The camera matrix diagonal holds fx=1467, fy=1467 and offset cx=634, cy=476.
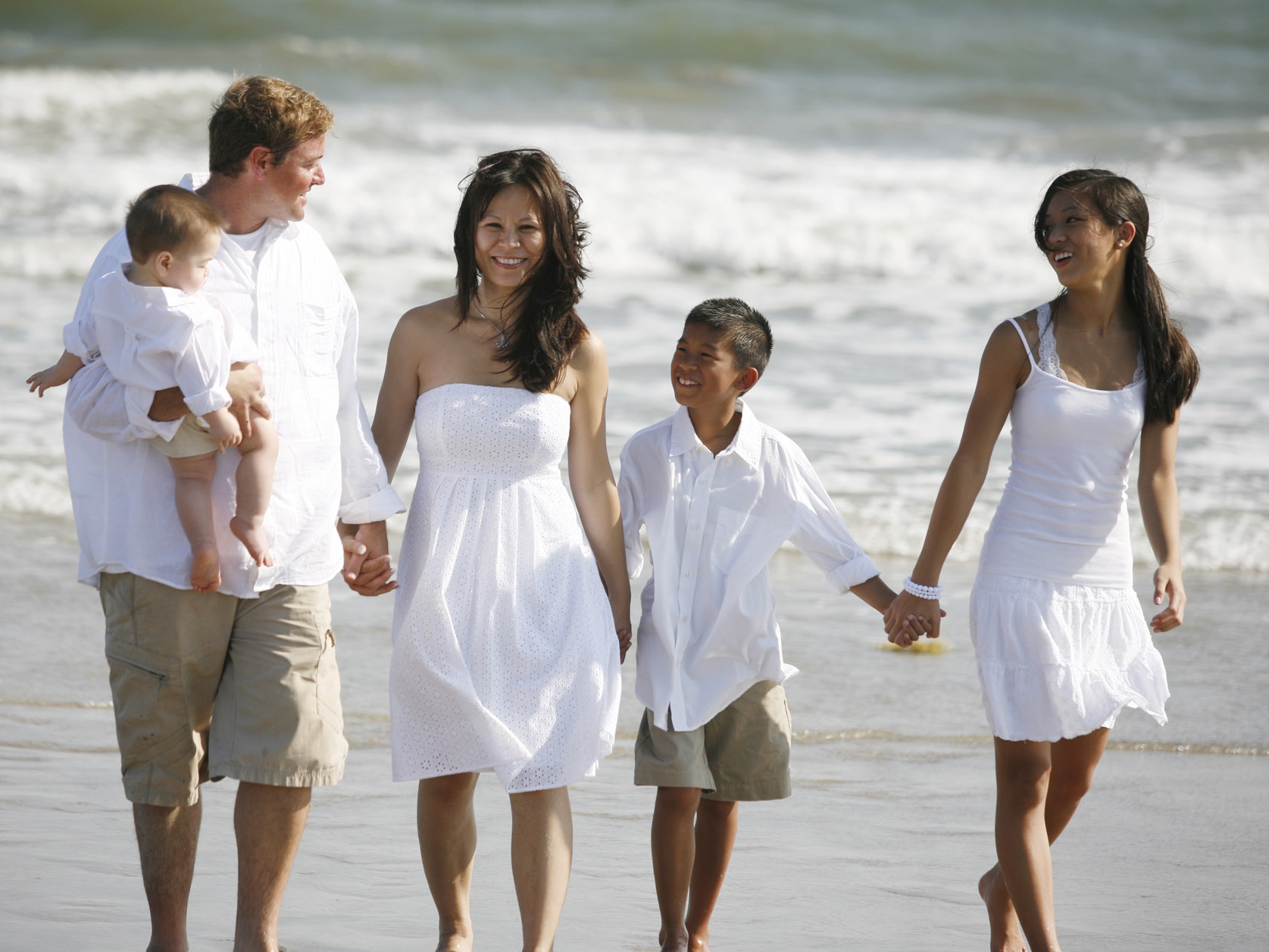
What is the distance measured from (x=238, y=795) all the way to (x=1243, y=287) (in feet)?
37.3

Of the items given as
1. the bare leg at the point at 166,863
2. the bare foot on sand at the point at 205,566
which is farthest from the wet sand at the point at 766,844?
the bare foot on sand at the point at 205,566

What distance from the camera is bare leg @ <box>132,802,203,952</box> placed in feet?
9.53


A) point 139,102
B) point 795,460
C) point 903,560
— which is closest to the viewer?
point 795,460

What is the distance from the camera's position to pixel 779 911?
3.53m

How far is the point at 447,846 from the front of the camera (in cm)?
316

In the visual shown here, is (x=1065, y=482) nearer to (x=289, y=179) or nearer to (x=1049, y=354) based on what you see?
(x=1049, y=354)

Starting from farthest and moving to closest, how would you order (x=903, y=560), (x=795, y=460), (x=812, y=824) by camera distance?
1. (x=903, y=560)
2. (x=812, y=824)
3. (x=795, y=460)

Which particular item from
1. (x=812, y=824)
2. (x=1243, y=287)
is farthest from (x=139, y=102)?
(x=812, y=824)

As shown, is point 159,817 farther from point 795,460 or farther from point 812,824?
point 812,824

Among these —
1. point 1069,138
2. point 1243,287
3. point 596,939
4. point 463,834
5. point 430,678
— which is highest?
point 1069,138

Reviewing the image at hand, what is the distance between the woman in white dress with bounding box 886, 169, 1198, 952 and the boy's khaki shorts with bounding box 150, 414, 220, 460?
1.55 meters

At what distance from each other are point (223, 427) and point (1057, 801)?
1992mm

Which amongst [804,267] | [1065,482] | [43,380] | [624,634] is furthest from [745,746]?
[804,267]

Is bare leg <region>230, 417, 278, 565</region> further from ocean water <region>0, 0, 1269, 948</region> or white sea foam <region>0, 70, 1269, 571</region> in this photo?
white sea foam <region>0, 70, 1269, 571</region>
